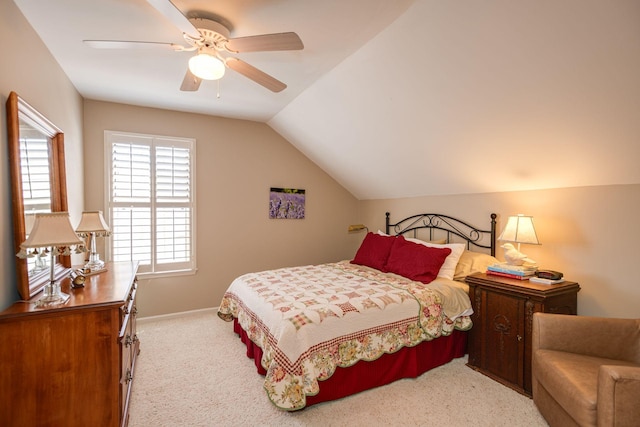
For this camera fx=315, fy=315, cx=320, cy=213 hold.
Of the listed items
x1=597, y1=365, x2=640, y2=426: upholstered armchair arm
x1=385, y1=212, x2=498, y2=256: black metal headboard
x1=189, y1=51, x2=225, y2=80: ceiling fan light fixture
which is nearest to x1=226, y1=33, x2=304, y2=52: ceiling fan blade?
x1=189, y1=51, x2=225, y2=80: ceiling fan light fixture

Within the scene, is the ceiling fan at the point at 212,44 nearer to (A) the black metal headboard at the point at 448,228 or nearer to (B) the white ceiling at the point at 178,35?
(B) the white ceiling at the point at 178,35

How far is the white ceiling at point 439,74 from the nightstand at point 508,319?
982mm

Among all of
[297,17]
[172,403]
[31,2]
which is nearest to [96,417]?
[172,403]

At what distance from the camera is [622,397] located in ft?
4.84

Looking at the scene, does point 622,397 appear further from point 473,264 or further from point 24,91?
point 24,91

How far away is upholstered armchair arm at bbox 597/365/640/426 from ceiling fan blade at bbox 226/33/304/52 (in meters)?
2.34

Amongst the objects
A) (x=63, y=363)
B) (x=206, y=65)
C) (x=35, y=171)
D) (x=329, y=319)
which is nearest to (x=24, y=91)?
(x=35, y=171)

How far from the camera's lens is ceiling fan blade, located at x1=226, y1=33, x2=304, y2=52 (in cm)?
179

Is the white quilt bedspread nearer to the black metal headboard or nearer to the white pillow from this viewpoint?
the white pillow

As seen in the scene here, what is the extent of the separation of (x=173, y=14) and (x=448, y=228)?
343 cm

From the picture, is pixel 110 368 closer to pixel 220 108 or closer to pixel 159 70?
pixel 159 70

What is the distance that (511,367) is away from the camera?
2463 millimetres

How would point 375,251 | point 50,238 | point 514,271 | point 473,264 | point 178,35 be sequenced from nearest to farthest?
point 50,238, point 178,35, point 514,271, point 473,264, point 375,251

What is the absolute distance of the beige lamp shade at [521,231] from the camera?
2652 mm
